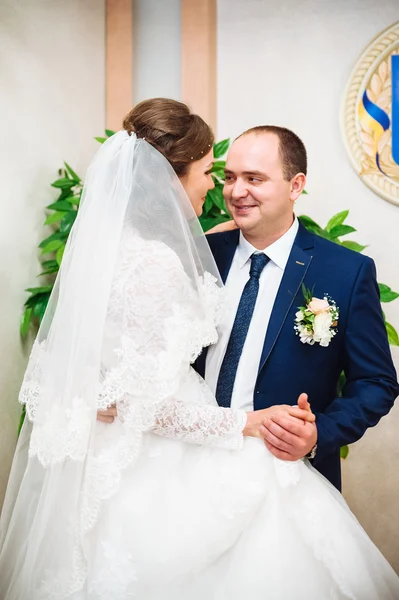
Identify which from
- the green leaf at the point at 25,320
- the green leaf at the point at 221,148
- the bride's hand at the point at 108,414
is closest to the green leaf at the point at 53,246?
the green leaf at the point at 25,320

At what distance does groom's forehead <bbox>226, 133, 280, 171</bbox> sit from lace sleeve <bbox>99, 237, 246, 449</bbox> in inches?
24.9

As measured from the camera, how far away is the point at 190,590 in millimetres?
1721

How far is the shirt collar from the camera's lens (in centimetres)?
229

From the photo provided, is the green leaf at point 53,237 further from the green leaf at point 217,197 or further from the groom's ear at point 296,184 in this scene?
the groom's ear at point 296,184

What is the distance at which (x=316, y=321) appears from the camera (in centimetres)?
208

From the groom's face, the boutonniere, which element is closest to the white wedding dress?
the boutonniere

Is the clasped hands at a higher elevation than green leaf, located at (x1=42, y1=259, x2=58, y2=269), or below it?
below

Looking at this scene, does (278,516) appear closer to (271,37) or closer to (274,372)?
(274,372)

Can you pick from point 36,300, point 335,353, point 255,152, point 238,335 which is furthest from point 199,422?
point 36,300

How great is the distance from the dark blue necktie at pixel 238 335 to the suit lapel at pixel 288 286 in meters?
0.09

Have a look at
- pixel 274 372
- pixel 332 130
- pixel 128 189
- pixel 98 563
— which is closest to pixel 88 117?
pixel 332 130

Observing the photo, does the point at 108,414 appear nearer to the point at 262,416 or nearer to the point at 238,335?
the point at 262,416

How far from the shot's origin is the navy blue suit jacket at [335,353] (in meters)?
2.12

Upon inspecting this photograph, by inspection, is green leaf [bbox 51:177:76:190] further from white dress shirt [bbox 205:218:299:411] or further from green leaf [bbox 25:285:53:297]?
white dress shirt [bbox 205:218:299:411]
